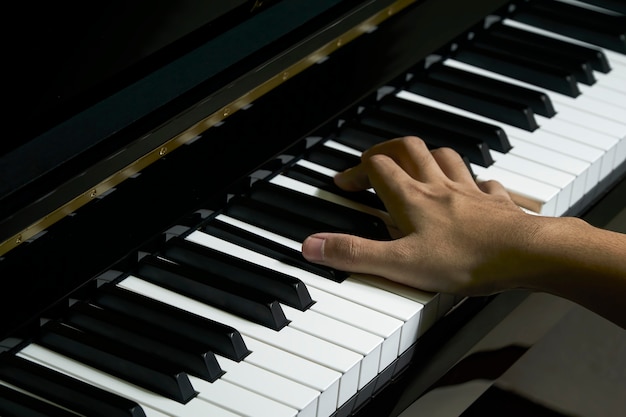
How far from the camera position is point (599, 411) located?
2.34m

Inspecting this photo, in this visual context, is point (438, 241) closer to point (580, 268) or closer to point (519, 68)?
point (580, 268)

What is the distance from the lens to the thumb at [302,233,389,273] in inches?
68.7

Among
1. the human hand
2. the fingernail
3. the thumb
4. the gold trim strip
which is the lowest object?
the human hand

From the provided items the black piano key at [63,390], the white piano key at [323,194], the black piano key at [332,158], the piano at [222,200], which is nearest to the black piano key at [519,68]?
the piano at [222,200]

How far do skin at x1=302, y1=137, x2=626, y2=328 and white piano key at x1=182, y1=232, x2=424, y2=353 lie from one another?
0.03 metres

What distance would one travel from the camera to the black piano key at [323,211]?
73.2 inches

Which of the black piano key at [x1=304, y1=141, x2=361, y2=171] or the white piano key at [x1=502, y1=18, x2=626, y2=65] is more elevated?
the black piano key at [x1=304, y1=141, x2=361, y2=171]

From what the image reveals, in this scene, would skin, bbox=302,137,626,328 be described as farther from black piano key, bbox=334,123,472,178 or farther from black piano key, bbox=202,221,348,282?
black piano key, bbox=334,123,472,178

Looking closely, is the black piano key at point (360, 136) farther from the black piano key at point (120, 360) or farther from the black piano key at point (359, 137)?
the black piano key at point (120, 360)

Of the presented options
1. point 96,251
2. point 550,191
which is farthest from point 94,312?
point 550,191

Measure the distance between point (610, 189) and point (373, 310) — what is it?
698 mm

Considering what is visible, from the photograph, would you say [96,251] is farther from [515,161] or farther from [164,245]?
[515,161]

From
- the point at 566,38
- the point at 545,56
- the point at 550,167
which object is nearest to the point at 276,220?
the point at 550,167

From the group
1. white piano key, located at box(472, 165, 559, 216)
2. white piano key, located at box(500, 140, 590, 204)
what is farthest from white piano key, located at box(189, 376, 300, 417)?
white piano key, located at box(500, 140, 590, 204)
